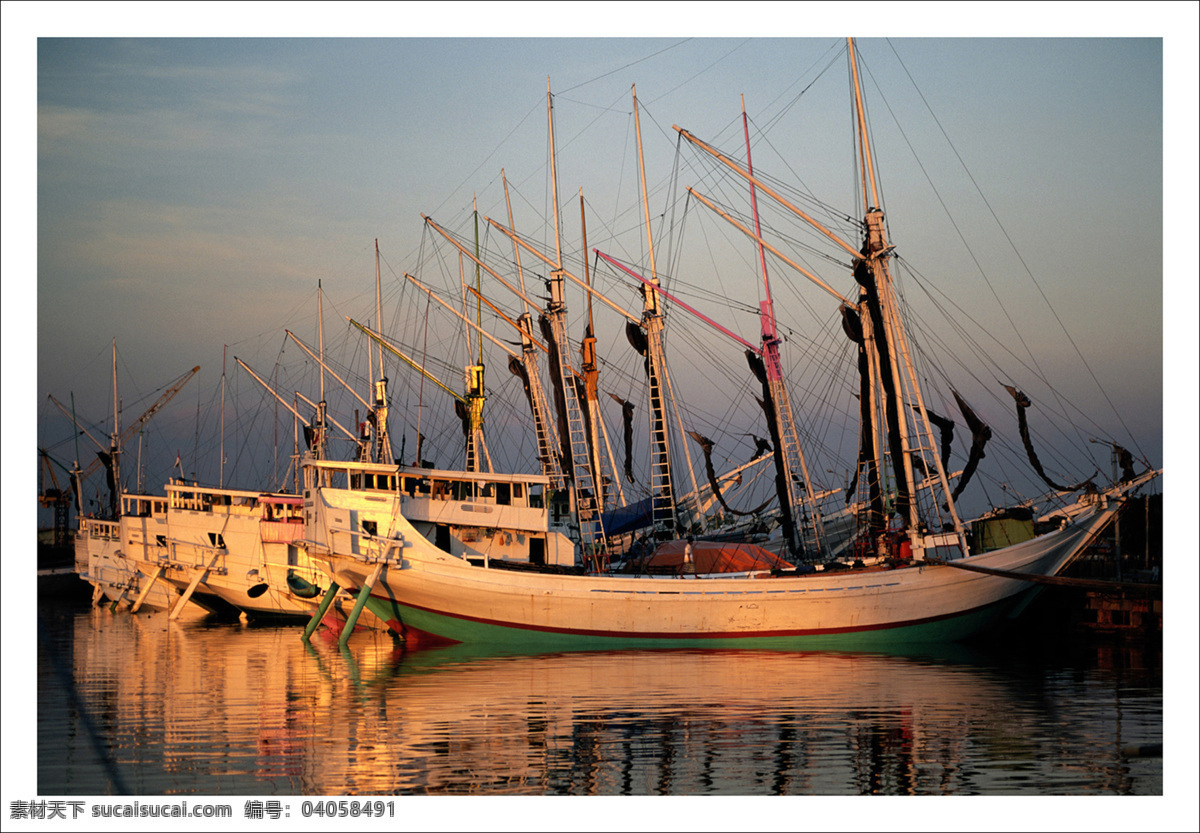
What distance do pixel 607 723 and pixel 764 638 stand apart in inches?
587

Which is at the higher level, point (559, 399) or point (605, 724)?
point (559, 399)

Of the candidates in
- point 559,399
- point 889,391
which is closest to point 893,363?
point 889,391

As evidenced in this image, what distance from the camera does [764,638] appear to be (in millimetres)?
37656

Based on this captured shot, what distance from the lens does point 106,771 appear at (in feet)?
63.5

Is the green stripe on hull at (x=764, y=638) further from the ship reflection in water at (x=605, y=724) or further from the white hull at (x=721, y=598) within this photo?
the ship reflection in water at (x=605, y=724)

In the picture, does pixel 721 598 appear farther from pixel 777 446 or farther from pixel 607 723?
pixel 607 723

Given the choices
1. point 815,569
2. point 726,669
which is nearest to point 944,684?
point 726,669

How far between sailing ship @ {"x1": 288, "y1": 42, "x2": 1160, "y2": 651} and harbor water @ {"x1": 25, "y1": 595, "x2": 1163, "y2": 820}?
1.81 meters

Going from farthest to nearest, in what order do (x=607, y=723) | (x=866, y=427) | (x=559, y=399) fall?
1. (x=559, y=399)
2. (x=866, y=427)
3. (x=607, y=723)

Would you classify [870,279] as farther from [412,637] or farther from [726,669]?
[412,637]

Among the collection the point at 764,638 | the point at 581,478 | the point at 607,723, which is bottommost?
the point at 764,638

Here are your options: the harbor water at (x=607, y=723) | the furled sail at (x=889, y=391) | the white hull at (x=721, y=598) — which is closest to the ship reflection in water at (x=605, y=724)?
the harbor water at (x=607, y=723)

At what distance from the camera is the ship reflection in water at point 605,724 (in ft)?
61.4

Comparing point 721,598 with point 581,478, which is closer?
point 721,598
